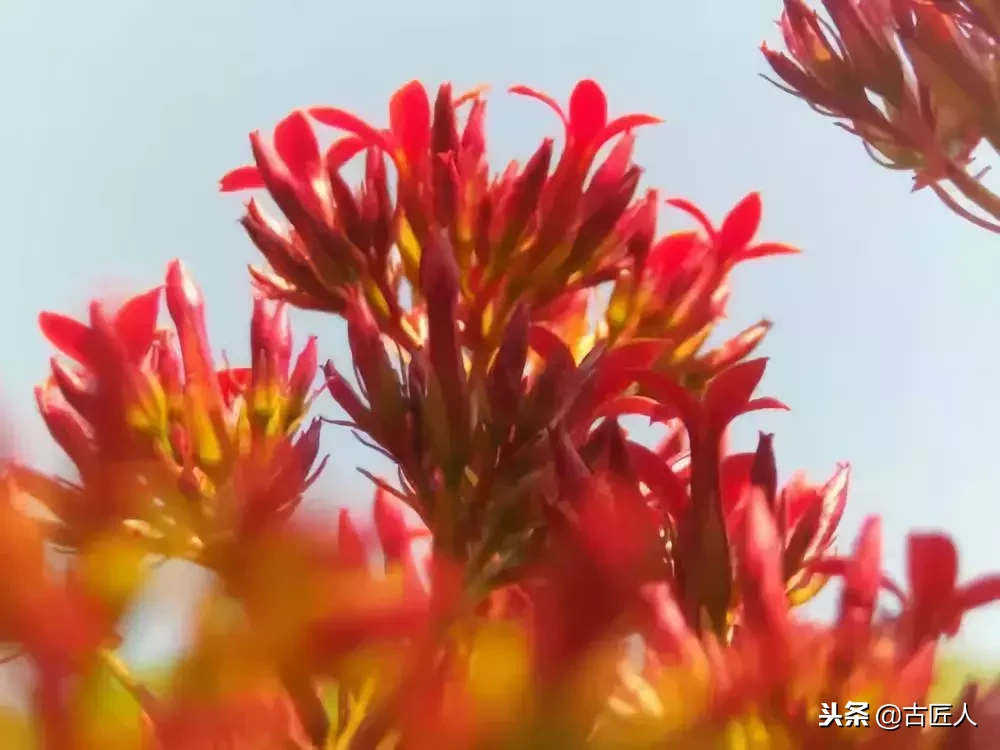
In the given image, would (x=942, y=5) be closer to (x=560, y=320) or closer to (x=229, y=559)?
(x=560, y=320)

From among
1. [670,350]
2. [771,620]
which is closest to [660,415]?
[670,350]

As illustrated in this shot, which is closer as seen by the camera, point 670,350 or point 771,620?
point 771,620

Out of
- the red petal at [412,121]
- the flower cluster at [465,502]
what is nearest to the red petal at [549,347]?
the flower cluster at [465,502]

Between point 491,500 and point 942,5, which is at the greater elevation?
point 942,5

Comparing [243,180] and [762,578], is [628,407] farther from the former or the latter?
[243,180]

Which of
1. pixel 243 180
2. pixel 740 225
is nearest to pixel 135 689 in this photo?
pixel 243 180
